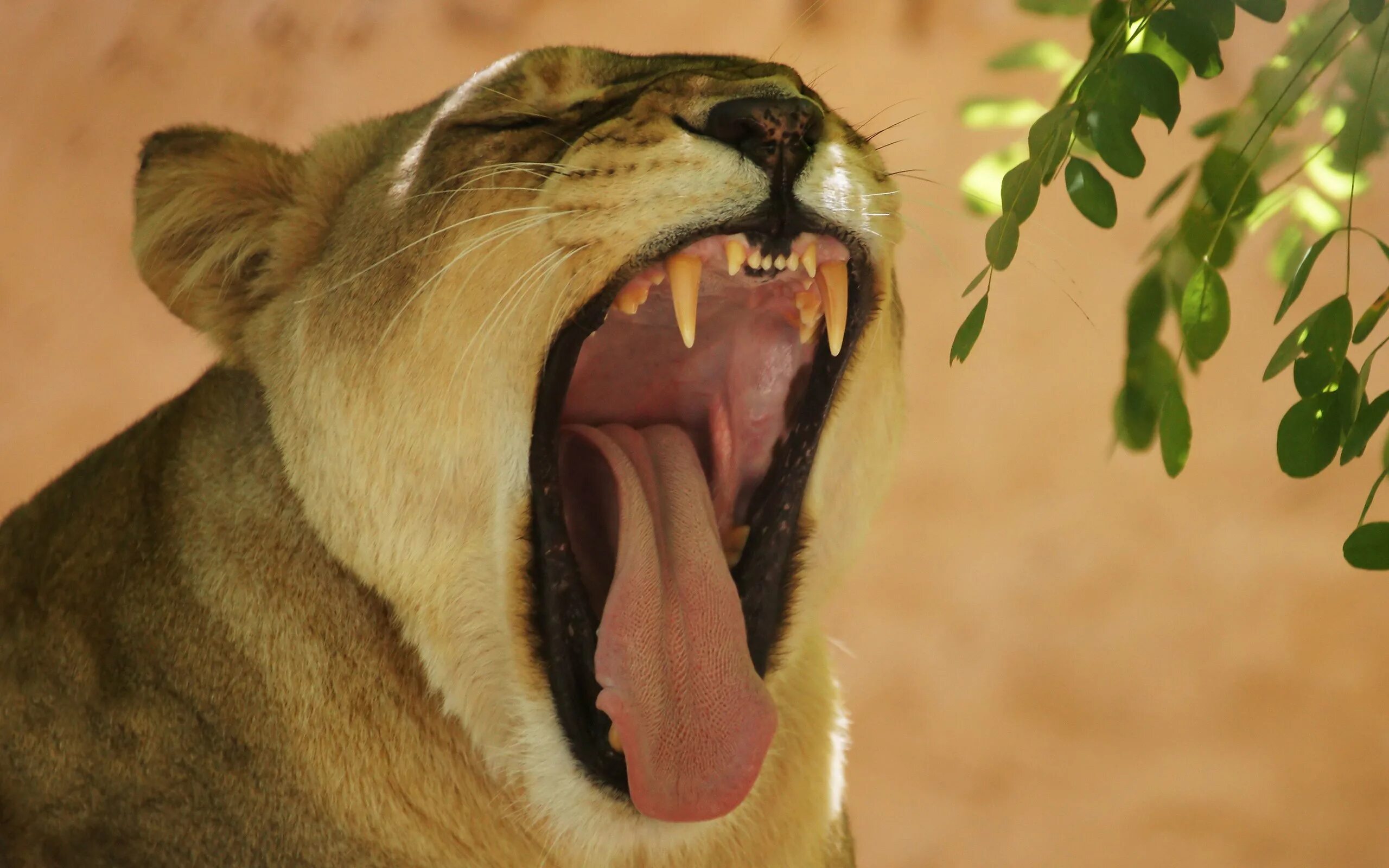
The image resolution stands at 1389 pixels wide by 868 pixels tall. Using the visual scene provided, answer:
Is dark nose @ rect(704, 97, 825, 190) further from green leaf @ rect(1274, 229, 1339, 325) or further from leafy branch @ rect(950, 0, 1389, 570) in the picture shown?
green leaf @ rect(1274, 229, 1339, 325)

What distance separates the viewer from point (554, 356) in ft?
7.02

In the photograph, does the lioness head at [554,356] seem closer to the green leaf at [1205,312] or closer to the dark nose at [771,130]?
the dark nose at [771,130]

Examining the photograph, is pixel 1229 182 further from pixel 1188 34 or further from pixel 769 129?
pixel 769 129

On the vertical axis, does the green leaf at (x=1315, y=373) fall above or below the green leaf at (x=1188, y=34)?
below

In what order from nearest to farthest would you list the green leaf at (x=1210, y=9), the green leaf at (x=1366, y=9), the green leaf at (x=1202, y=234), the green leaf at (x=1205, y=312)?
the green leaf at (x=1366, y=9), the green leaf at (x=1210, y=9), the green leaf at (x=1205, y=312), the green leaf at (x=1202, y=234)

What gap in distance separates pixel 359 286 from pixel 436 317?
0.14m

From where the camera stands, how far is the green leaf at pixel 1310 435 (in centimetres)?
167

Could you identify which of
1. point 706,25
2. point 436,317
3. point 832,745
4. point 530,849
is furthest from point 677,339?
point 706,25

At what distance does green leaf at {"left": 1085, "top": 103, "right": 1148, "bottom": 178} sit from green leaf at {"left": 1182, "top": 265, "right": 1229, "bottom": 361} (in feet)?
0.75

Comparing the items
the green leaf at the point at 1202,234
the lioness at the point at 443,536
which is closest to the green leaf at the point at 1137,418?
the green leaf at the point at 1202,234

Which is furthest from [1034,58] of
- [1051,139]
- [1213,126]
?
[1051,139]

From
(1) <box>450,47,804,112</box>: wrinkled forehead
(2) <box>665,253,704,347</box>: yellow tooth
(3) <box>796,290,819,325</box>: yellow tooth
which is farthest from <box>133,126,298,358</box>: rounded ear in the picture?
(3) <box>796,290,819,325</box>: yellow tooth

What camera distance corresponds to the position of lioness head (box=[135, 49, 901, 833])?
2.00 meters

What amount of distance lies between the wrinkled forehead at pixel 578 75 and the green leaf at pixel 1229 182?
600 millimetres
